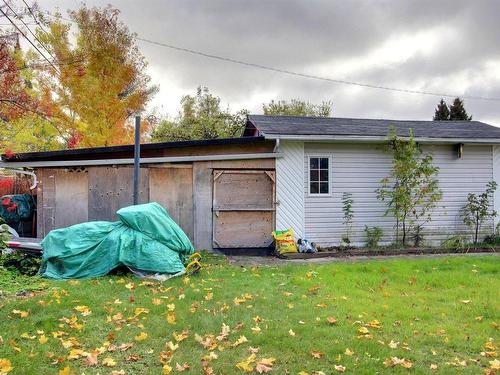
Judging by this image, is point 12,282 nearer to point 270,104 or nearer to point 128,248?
point 128,248

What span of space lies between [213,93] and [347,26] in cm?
1508

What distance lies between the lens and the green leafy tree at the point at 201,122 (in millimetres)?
24406

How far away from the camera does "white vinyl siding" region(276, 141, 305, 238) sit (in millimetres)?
10195

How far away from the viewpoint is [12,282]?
6129 mm

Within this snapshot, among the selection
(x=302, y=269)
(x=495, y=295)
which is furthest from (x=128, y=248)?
(x=495, y=295)

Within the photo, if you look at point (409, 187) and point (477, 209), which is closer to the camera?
point (409, 187)

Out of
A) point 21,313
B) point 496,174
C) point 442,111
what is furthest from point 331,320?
point 442,111

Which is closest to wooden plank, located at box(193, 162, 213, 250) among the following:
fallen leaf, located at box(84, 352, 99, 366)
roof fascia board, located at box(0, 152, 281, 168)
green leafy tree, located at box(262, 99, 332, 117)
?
roof fascia board, located at box(0, 152, 281, 168)

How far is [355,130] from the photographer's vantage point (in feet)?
35.4

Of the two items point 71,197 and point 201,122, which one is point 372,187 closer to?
point 71,197

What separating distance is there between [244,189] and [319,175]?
6.67 ft

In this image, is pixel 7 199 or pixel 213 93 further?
pixel 213 93

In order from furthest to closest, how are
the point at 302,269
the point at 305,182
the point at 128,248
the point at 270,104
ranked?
the point at 270,104 → the point at 305,182 → the point at 302,269 → the point at 128,248

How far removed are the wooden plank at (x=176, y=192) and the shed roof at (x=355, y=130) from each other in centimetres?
220
